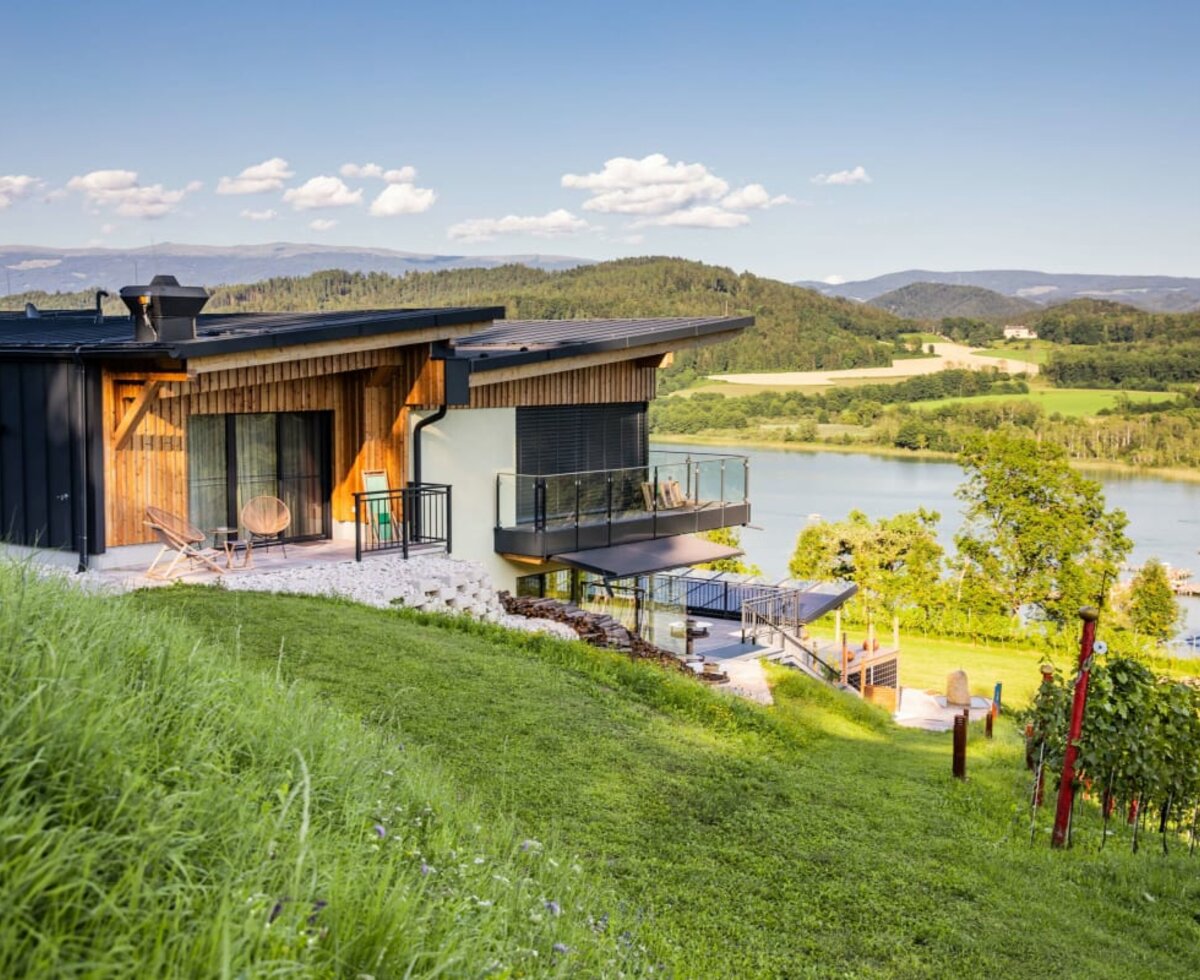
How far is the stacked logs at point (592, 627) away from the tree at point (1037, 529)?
20.9 meters

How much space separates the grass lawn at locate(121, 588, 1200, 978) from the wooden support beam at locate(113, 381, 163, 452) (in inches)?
143

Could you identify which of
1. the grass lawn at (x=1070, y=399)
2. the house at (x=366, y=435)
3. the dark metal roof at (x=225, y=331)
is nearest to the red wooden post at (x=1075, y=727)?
the house at (x=366, y=435)

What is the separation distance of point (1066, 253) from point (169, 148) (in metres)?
104

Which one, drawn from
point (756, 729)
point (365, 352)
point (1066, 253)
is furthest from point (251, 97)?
point (1066, 253)

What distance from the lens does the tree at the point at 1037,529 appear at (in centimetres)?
3372

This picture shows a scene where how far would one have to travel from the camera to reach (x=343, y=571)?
1439 cm

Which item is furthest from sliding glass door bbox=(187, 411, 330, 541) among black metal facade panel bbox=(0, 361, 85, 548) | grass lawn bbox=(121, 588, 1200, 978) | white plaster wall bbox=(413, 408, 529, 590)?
grass lawn bbox=(121, 588, 1200, 978)

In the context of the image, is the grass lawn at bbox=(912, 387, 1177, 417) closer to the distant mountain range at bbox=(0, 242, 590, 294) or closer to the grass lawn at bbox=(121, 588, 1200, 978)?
the distant mountain range at bbox=(0, 242, 590, 294)

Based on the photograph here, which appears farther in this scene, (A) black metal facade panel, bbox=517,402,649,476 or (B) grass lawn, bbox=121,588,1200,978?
(A) black metal facade panel, bbox=517,402,649,476

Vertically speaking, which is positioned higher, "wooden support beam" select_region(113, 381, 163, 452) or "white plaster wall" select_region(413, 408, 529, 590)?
"wooden support beam" select_region(113, 381, 163, 452)

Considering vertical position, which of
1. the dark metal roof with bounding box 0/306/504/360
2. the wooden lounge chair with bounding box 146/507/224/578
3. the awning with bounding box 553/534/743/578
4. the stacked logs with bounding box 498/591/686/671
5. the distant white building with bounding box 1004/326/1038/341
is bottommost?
the stacked logs with bounding box 498/591/686/671

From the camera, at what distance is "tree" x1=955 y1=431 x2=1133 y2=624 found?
1328 inches

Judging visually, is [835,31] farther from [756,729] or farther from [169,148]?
[756,729]

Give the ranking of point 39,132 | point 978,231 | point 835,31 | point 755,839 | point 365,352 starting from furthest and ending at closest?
point 978,231 → point 835,31 → point 39,132 → point 365,352 → point 755,839
